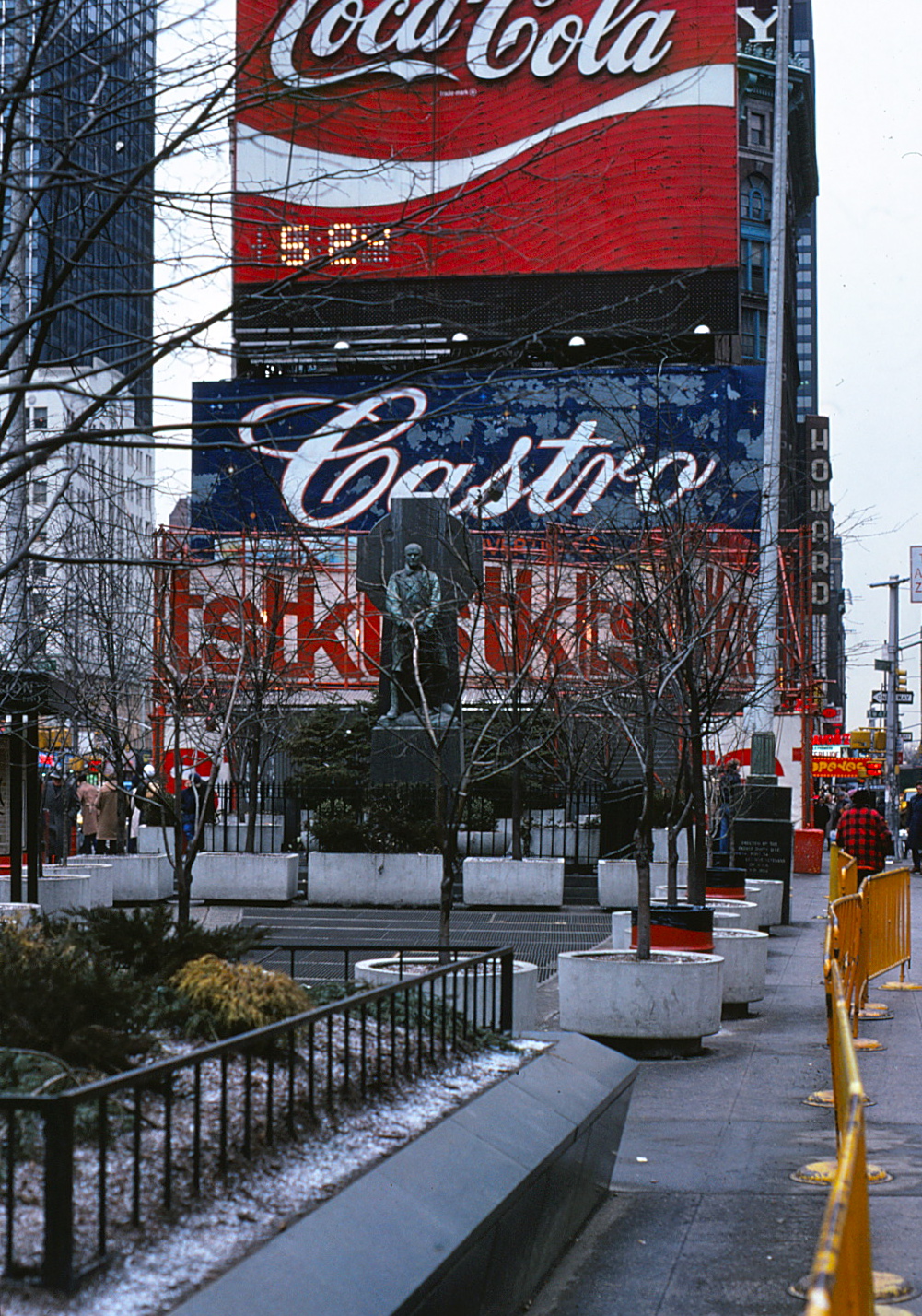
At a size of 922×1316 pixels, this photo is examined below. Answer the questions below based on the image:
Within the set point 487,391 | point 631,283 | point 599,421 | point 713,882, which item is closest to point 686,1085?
point 713,882

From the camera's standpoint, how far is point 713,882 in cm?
1953

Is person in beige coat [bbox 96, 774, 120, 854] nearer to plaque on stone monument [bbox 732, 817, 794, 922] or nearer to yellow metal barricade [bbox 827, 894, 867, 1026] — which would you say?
plaque on stone monument [bbox 732, 817, 794, 922]

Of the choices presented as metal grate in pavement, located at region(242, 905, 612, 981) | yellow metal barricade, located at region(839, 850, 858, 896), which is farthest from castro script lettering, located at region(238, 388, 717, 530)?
yellow metal barricade, located at region(839, 850, 858, 896)

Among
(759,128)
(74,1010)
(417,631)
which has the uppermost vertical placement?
(759,128)

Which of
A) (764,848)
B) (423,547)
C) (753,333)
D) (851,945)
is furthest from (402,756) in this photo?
(753,333)

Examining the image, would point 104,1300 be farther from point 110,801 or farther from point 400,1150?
point 110,801

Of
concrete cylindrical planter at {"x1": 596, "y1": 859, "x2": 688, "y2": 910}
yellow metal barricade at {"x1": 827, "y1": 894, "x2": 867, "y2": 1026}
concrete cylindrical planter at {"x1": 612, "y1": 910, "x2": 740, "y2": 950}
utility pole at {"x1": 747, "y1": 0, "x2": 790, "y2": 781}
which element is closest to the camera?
yellow metal barricade at {"x1": 827, "y1": 894, "x2": 867, "y2": 1026}

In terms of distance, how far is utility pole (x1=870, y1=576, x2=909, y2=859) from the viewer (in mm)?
48344

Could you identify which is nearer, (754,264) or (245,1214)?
(245,1214)

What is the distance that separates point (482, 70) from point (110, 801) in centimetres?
3508

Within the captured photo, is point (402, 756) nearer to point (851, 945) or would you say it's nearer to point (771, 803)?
point (771, 803)

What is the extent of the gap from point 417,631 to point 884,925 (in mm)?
6013

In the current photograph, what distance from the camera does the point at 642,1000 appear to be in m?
11.7

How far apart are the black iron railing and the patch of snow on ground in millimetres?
65
